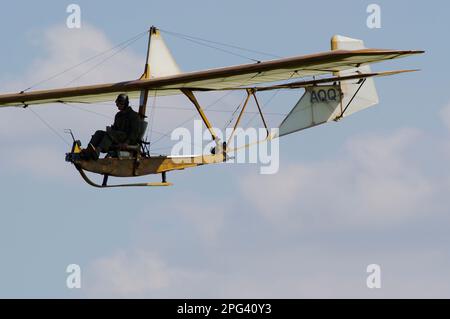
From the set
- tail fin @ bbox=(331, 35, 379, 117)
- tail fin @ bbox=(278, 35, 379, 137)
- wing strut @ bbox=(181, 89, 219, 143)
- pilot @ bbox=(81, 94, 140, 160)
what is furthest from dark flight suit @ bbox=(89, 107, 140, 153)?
tail fin @ bbox=(331, 35, 379, 117)

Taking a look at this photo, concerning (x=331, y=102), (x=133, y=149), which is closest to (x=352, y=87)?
(x=331, y=102)

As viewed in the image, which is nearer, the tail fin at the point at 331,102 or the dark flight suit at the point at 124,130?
the dark flight suit at the point at 124,130

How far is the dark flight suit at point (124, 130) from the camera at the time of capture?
84.9 feet

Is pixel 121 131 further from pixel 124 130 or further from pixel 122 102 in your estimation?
pixel 122 102

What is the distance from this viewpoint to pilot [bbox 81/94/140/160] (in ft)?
84.4

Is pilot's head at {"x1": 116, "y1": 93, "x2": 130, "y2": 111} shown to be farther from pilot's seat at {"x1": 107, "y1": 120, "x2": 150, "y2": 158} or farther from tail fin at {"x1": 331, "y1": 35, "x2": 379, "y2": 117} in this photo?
tail fin at {"x1": 331, "y1": 35, "x2": 379, "y2": 117}

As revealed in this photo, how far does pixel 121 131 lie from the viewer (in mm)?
26172

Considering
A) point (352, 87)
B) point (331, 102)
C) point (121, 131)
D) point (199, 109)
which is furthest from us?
point (352, 87)

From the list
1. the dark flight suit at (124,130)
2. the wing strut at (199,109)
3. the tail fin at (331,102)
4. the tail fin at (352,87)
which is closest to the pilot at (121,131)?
the dark flight suit at (124,130)

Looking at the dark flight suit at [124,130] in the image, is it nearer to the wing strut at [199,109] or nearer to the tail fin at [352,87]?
the wing strut at [199,109]

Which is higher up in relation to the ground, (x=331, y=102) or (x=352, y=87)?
(x=352, y=87)

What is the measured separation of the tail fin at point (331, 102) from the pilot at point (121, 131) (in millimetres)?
5291

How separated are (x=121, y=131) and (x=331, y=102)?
6506mm
